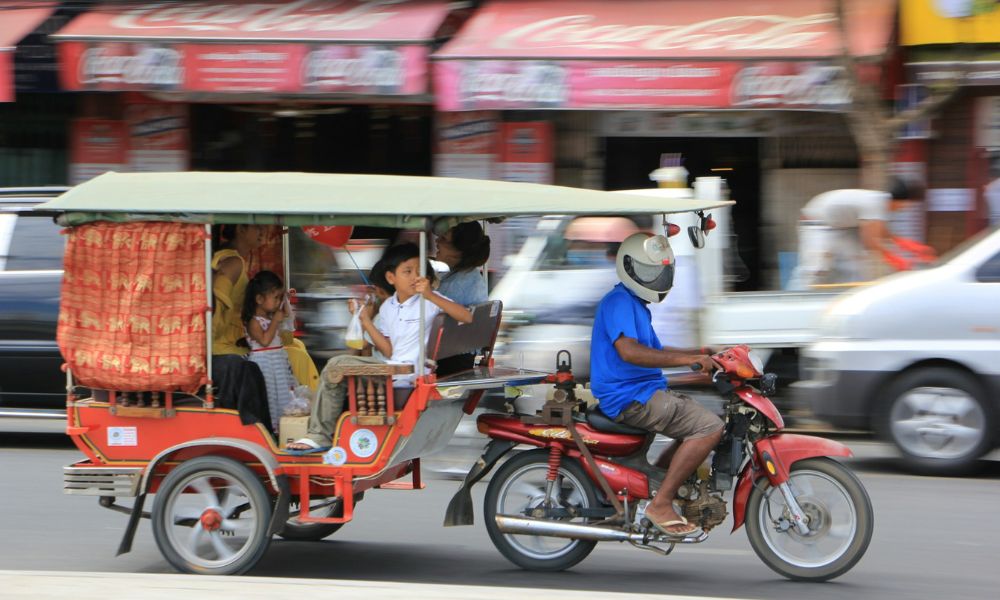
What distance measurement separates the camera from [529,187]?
569cm

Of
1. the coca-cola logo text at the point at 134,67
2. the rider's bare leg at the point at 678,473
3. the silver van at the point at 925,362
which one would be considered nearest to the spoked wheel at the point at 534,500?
the rider's bare leg at the point at 678,473

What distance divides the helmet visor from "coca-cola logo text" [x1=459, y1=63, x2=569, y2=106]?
7287mm

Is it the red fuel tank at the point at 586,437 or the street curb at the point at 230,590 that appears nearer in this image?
the street curb at the point at 230,590

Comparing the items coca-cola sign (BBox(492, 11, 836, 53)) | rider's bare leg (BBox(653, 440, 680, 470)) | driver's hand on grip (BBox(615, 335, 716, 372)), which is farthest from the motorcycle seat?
Answer: coca-cola sign (BBox(492, 11, 836, 53))

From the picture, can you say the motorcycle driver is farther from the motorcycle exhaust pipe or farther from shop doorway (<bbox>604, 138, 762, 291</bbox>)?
shop doorway (<bbox>604, 138, 762, 291</bbox>)

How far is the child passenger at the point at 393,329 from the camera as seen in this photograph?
224 inches

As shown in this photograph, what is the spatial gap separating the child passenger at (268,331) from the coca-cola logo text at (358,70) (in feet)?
24.2

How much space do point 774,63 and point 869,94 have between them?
1376 mm

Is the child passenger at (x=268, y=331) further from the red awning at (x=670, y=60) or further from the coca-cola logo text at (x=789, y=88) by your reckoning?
the coca-cola logo text at (x=789, y=88)

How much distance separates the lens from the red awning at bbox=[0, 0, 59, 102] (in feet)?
45.6

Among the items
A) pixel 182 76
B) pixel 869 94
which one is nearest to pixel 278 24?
pixel 182 76

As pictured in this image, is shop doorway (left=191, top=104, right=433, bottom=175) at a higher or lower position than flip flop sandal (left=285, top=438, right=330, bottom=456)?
higher

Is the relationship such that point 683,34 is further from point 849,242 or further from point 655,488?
point 655,488

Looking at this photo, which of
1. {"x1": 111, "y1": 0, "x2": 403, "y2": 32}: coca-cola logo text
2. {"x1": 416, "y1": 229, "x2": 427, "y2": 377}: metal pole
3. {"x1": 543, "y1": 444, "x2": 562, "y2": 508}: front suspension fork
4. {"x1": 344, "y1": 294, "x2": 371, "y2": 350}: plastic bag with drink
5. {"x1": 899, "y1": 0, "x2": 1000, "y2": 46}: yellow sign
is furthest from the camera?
{"x1": 111, "y1": 0, "x2": 403, "y2": 32}: coca-cola logo text
